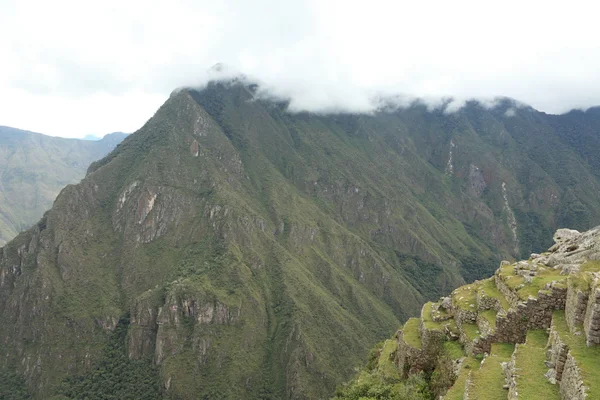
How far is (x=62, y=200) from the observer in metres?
163

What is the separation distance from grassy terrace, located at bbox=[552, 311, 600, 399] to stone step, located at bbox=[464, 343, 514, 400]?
2.87m

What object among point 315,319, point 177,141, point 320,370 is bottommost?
point 320,370

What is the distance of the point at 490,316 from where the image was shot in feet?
74.3

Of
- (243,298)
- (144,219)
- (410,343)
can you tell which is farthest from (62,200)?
(410,343)

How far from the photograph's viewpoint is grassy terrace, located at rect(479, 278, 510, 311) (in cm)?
2256

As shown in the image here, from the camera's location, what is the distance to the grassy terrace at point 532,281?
68.0 ft

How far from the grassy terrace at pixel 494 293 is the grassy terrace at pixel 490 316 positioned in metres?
0.80

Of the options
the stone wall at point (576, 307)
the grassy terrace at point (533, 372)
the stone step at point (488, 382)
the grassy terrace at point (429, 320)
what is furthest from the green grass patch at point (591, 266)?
the grassy terrace at point (429, 320)

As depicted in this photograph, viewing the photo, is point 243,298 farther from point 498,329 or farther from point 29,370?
point 498,329

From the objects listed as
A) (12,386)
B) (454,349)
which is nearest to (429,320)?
(454,349)

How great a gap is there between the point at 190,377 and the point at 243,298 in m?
32.9

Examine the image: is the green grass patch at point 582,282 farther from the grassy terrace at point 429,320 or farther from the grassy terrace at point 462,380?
the grassy terrace at point 429,320

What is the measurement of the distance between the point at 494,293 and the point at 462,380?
357 inches

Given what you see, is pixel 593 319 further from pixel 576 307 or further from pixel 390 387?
pixel 390 387
